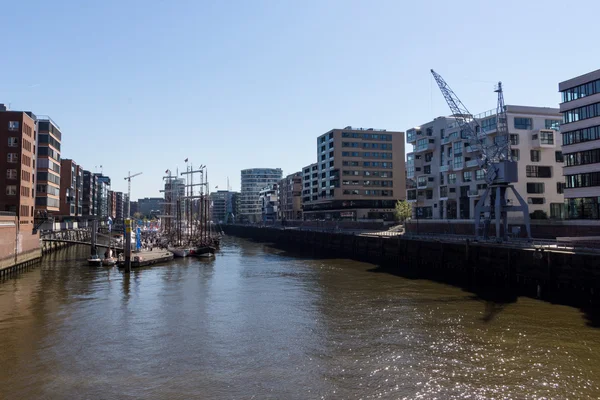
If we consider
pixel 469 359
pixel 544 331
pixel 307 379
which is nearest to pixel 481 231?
pixel 544 331

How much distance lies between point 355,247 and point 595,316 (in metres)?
60.9

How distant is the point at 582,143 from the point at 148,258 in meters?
73.1

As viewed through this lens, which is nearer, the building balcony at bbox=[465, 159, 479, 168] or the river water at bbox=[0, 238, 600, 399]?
the river water at bbox=[0, 238, 600, 399]

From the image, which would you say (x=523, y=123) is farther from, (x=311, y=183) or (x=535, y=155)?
(x=311, y=183)

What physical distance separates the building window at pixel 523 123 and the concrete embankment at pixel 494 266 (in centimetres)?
3740

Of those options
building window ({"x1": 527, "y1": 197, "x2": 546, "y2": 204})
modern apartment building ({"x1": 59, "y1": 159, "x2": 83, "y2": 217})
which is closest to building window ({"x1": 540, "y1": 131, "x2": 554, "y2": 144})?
building window ({"x1": 527, "y1": 197, "x2": 546, "y2": 204})

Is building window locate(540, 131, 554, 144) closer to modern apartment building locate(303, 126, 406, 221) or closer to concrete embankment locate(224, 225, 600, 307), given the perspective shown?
concrete embankment locate(224, 225, 600, 307)

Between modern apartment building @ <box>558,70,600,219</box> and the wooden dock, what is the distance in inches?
2750

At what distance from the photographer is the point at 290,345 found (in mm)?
27719

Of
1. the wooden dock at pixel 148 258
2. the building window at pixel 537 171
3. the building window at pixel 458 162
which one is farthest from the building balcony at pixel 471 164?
the wooden dock at pixel 148 258

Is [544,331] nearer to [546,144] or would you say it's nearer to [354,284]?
[354,284]

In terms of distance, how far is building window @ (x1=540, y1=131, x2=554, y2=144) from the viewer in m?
89.2

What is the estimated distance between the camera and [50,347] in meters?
27.0

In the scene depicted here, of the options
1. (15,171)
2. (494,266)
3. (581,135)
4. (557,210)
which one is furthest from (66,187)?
(581,135)
